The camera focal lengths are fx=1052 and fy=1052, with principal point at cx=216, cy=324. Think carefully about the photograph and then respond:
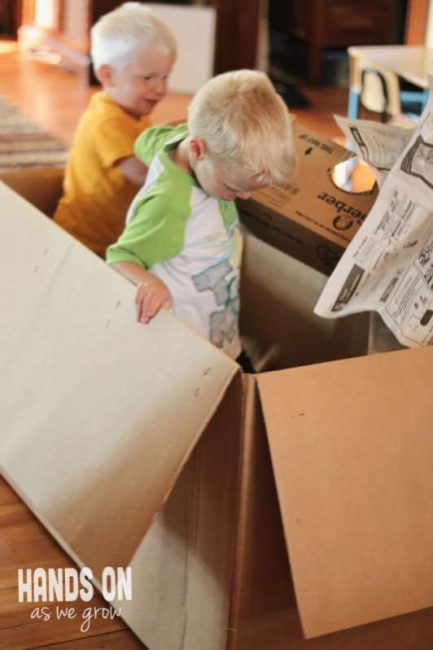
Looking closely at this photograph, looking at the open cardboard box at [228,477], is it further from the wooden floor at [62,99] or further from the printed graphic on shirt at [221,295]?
the wooden floor at [62,99]

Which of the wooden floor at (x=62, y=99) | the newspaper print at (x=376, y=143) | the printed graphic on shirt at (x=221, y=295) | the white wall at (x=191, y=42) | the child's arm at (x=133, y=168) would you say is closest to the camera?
the newspaper print at (x=376, y=143)

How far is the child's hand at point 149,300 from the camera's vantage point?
1.21m

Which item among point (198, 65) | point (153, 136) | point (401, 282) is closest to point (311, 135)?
point (153, 136)

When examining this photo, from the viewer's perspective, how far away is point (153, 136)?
1.71m

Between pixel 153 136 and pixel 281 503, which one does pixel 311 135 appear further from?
→ pixel 281 503

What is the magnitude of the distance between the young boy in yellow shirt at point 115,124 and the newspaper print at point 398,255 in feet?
2.12

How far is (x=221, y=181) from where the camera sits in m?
1.48

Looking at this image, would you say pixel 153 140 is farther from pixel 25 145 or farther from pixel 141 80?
pixel 25 145

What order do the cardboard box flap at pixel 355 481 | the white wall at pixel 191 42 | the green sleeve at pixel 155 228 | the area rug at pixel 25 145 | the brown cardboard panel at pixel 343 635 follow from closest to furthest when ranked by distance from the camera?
the cardboard box flap at pixel 355 481 → the brown cardboard panel at pixel 343 635 → the green sleeve at pixel 155 228 → the area rug at pixel 25 145 → the white wall at pixel 191 42

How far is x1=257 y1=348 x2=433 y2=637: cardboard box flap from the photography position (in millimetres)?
1116

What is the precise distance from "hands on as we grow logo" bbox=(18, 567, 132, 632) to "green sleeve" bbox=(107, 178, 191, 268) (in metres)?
0.44

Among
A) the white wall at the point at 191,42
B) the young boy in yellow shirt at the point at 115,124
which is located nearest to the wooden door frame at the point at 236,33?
the white wall at the point at 191,42

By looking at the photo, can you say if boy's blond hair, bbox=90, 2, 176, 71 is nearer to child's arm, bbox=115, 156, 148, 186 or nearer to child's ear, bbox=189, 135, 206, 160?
child's arm, bbox=115, 156, 148, 186

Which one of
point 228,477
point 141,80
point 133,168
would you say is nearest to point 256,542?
point 228,477
